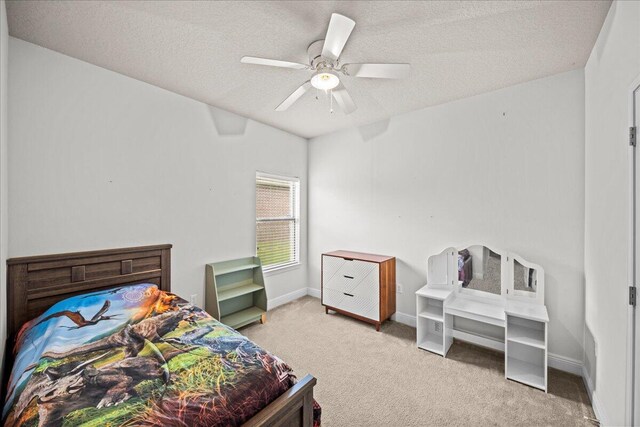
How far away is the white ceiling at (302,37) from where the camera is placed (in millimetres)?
1637

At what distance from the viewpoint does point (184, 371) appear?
1.36 m

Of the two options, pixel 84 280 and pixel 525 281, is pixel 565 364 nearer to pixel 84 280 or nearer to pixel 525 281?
pixel 525 281

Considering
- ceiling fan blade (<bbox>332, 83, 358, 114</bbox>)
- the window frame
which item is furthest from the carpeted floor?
ceiling fan blade (<bbox>332, 83, 358, 114</bbox>)

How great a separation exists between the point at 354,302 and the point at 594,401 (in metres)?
2.12

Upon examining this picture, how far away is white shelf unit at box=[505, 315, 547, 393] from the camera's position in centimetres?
218

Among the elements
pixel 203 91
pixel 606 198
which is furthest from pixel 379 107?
pixel 606 198

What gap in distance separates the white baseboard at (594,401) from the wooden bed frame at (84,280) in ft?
6.11

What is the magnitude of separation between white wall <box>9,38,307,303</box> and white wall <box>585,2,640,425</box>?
3.30 m

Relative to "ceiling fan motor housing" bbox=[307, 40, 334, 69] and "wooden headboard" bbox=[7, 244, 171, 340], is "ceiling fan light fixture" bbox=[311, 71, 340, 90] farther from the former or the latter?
"wooden headboard" bbox=[7, 244, 171, 340]

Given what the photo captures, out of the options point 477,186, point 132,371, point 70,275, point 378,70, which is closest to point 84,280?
point 70,275

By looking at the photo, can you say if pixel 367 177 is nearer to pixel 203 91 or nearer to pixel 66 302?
pixel 203 91

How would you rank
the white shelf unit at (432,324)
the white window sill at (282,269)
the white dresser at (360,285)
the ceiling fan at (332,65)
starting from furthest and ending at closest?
the white window sill at (282,269) < the white dresser at (360,285) < the white shelf unit at (432,324) < the ceiling fan at (332,65)

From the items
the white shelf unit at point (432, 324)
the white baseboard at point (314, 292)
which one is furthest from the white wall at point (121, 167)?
the white shelf unit at point (432, 324)

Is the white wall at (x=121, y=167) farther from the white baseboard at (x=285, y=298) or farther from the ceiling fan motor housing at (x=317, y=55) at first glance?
the ceiling fan motor housing at (x=317, y=55)
